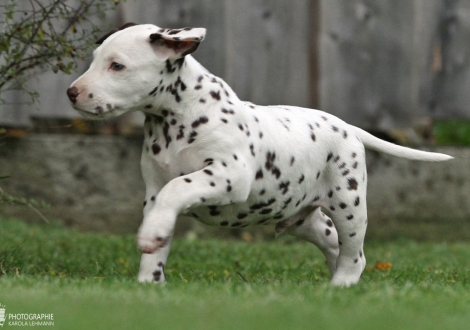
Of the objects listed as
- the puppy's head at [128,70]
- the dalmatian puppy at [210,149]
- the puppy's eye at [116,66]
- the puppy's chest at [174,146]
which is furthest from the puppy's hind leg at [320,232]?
the puppy's eye at [116,66]

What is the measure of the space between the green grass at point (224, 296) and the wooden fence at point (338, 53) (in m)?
2.73

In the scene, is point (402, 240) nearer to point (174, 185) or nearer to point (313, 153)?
point (313, 153)

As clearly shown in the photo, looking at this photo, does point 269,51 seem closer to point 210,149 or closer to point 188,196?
point 210,149

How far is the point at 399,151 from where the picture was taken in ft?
17.9

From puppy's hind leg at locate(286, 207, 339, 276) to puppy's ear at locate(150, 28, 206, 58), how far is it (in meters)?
1.49

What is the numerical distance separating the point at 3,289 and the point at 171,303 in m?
0.98

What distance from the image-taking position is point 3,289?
4.08 metres

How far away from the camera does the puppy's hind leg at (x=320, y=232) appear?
17.8 ft

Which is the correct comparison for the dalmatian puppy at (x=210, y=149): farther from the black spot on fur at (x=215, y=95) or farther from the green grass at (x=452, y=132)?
the green grass at (x=452, y=132)

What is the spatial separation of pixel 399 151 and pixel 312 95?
3.52 meters

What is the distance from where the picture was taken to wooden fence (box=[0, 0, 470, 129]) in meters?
8.68

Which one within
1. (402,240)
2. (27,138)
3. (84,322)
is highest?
(84,322)

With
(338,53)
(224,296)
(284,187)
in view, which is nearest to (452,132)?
(338,53)

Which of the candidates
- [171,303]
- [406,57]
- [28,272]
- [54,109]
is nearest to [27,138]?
[54,109]
